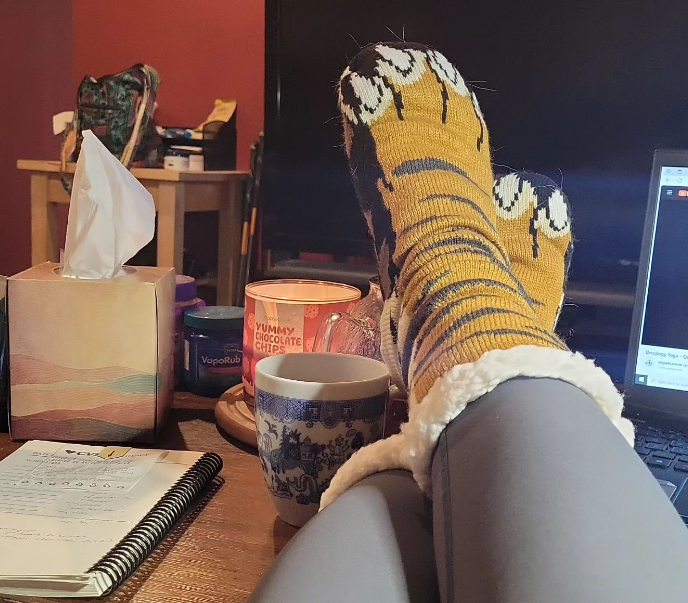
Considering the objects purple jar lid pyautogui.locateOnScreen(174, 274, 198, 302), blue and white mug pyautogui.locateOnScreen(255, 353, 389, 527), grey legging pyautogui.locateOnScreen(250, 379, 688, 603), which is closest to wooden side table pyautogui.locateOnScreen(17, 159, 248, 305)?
purple jar lid pyautogui.locateOnScreen(174, 274, 198, 302)

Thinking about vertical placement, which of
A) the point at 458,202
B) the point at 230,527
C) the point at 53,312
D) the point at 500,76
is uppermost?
the point at 500,76

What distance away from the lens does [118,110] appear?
1350 mm

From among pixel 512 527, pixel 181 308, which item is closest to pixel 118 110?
pixel 181 308

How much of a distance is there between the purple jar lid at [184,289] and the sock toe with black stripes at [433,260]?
0.21 meters

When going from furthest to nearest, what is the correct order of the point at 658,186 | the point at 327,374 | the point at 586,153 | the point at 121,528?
the point at 586,153 → the point at 658,186 → the point at 327,374 → the point at 121,528

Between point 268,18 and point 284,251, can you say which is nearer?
point 268,18

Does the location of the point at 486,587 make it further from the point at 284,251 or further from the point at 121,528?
the point at 284,251

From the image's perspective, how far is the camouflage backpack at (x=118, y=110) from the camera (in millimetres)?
1348

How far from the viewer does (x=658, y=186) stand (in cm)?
69

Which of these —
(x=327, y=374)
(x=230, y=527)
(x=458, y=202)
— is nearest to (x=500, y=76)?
(x=458, y=202)

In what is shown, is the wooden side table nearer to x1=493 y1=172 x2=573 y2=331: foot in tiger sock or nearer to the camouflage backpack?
the camouflage backpack

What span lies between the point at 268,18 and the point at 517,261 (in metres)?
0.77

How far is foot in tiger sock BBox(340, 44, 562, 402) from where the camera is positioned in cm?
42

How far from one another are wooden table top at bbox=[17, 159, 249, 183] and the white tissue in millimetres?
744
